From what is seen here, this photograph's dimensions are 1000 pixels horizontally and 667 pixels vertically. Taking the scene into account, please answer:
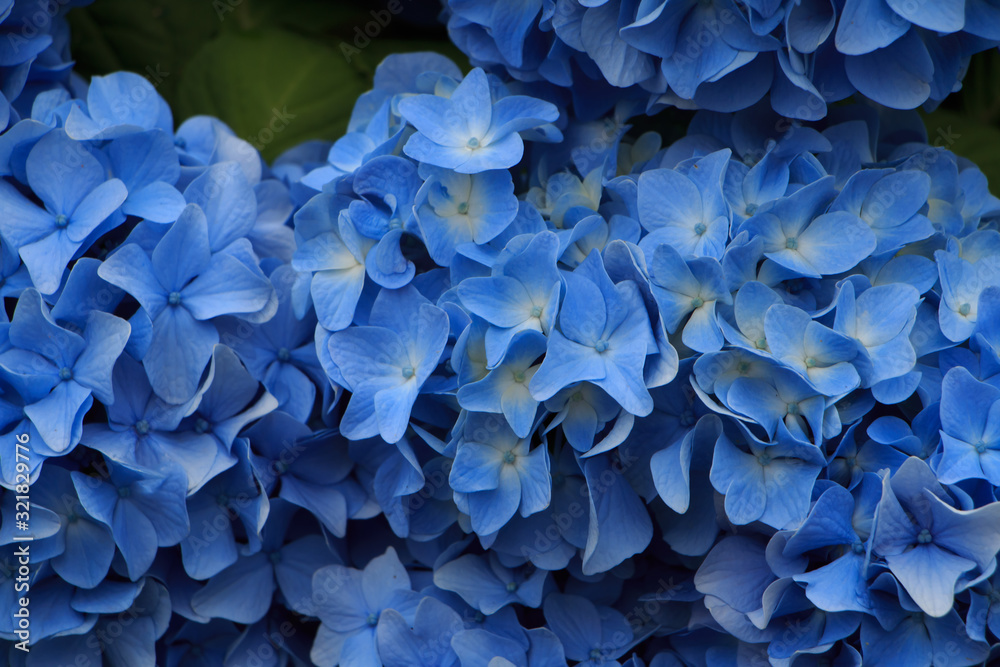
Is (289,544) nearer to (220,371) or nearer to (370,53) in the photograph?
(220,371)

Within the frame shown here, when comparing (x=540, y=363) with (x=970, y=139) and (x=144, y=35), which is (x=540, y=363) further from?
(x=144, y=35)

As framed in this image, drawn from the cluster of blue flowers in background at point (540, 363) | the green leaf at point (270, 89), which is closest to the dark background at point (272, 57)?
the green leaf at point (270, 89)

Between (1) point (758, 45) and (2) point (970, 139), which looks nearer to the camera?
(1) point (758, 45)

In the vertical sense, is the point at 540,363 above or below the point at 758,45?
below

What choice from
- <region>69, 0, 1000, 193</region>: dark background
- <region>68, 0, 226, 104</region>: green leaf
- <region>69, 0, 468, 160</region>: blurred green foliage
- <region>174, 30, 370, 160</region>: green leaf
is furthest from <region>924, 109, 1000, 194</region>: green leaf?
<region>68, 0, 226, 104</region>: green leaf
